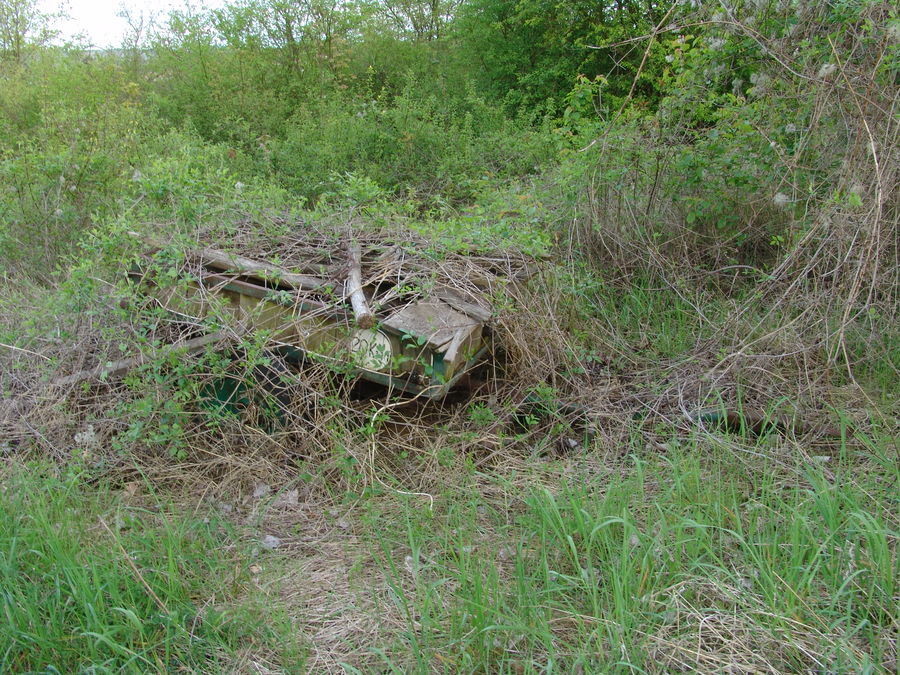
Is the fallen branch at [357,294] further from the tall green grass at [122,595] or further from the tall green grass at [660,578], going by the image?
the tall green grass at [122,595]

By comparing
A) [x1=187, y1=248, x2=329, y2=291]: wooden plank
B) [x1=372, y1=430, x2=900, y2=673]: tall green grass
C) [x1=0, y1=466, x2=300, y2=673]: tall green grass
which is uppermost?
[x1=187, y1=248, x2=329, y2=291]: wooden plank

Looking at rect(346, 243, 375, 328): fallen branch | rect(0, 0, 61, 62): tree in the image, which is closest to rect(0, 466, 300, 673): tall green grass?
rect(346, 243, 375, 328): fallen branch

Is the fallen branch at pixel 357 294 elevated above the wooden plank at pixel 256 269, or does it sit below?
below

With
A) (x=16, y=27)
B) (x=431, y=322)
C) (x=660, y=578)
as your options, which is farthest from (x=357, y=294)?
(x=16, y=27)

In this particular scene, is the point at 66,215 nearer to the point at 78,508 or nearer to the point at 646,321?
the point at 78,508

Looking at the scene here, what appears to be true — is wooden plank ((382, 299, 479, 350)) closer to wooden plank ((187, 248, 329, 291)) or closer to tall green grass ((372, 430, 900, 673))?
wooden plank ((187, 248, 329, 291))

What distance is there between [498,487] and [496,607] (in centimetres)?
105

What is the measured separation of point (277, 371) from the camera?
365 centimetres

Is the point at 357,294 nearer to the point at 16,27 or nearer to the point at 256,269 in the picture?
the point at 256,269

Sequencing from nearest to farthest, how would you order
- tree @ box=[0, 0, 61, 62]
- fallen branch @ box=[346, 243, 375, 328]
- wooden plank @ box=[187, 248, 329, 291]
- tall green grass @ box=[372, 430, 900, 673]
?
tall green grass @ box=[372, 430, 900, 673]
fallen branch @ box=[346, 243, 375, 328]
wooden plank @ box=[187, 248, 329, 291]
tree @ box=[0, 0, 61, 62]

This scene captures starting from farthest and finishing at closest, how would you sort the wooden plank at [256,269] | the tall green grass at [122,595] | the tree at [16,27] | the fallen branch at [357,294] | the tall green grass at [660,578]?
the tree at [16,27] → the wooden plank at [256,269] → the fallen branch at [357,294] → the tall green grass at [122,595] → the tall green grass at [660,578]

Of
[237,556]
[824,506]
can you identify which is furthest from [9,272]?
[824,506]

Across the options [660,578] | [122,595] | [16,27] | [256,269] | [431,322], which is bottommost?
[660,578]

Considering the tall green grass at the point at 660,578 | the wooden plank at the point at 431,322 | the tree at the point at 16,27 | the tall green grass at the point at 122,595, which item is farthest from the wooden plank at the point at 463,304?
the tree at the point at 16,27
